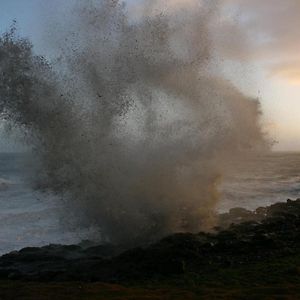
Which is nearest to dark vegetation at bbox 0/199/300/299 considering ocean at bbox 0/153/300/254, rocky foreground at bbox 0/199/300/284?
rocky foreground at bbox 0/199/300/284

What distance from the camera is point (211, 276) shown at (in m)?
10.3

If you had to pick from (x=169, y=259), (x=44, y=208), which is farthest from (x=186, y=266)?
(x=44, y=208)

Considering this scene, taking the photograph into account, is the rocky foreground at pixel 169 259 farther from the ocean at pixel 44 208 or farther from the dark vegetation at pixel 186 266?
the ocean at pixel 44 208

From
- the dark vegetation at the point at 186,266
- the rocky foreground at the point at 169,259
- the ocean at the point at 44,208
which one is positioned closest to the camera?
the dark vegetation at the point at 186,266

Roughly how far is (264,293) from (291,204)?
13.9 m

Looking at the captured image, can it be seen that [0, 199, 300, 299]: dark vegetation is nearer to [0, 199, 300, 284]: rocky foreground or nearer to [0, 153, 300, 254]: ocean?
[0, 199, 300, 284]: rocky foreground

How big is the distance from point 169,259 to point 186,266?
0.42 m

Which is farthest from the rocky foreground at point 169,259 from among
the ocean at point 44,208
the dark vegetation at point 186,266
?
the ocean at point 44,208

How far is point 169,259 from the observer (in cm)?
1124

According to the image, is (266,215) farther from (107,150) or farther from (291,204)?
(107,150)

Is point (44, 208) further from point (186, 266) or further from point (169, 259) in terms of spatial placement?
point (186, 266)

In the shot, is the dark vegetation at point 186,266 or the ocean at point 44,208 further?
the ocean at point 44,208

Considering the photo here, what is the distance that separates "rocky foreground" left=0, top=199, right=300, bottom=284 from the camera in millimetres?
10664

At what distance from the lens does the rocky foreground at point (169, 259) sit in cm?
1066
